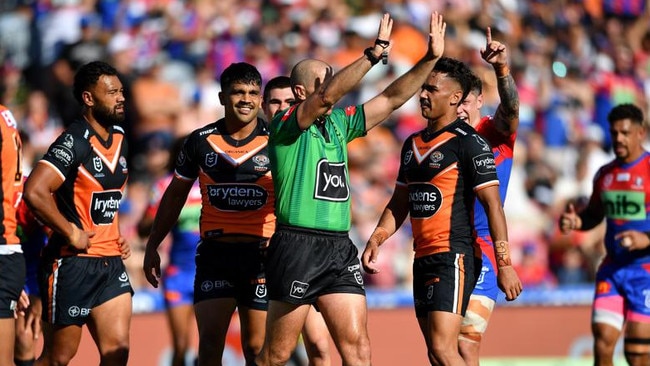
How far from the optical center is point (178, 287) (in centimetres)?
1146

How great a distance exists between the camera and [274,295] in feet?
26.3

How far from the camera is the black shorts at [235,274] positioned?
9281 millimetres

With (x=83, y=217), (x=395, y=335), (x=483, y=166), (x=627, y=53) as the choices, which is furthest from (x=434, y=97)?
(x=627, y=53)

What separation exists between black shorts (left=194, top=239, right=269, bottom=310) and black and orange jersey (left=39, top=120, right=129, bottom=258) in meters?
0.80

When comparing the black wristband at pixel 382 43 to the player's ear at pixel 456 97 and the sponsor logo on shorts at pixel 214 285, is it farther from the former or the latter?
the sponsor logo on shorts at pixel 214 285

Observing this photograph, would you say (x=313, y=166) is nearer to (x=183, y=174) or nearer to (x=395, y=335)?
(x=183, y=174)

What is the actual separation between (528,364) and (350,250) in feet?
22.2

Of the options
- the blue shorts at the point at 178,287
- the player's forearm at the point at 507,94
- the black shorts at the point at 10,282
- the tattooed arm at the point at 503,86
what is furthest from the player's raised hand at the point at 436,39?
the blue shorts at the point at 178,287

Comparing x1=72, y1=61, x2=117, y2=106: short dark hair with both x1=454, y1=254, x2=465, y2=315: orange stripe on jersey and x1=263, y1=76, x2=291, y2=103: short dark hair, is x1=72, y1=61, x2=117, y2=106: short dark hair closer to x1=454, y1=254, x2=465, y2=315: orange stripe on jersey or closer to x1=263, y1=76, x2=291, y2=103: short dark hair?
x1=263, y1=76, x2=291, y2=103: short dark hair

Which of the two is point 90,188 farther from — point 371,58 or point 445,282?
point 445,282

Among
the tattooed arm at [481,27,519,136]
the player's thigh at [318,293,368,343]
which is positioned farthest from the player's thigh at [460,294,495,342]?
the tattooed arm at [481,27,519,136]

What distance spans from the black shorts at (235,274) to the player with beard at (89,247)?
0.64m

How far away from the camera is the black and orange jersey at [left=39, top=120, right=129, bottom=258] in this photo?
8.95m

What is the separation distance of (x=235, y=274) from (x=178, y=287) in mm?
2305
